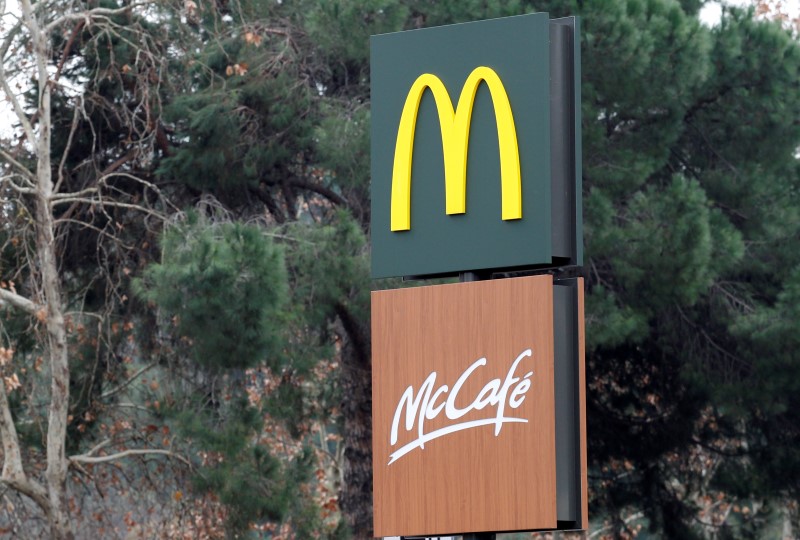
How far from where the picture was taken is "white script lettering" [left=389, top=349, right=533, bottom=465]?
5738 mm

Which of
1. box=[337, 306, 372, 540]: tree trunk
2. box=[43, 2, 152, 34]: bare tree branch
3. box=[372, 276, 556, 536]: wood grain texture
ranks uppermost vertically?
A: box=[43, 2, 152, 34]: bare tree branch

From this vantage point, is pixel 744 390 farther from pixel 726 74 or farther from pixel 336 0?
pixel 336 0

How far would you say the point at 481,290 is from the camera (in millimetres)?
5836

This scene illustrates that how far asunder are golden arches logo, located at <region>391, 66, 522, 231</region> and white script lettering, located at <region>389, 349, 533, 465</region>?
62 centimetres

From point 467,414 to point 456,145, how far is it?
3.48 feet

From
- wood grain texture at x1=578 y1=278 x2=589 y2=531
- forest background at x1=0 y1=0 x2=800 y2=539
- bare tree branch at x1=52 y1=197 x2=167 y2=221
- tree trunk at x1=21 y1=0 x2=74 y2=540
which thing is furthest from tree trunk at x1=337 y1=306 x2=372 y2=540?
wood grain texture at x1=578 y1=278 x2=589 y2=531

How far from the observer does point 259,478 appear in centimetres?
1127

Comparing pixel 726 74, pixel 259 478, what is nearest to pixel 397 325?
pixel 259 478

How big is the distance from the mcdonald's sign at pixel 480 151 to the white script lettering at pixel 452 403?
438 mm

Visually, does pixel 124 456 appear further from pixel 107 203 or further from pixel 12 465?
pixel 107 203

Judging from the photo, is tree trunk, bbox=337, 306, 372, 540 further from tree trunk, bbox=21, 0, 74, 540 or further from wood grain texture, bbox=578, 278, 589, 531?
wood grain texture, bbox=578, 278, 589, 531

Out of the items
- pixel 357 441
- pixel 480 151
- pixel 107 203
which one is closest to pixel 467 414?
pixel 480 151

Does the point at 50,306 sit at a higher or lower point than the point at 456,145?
lower

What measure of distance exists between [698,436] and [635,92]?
452 cm
